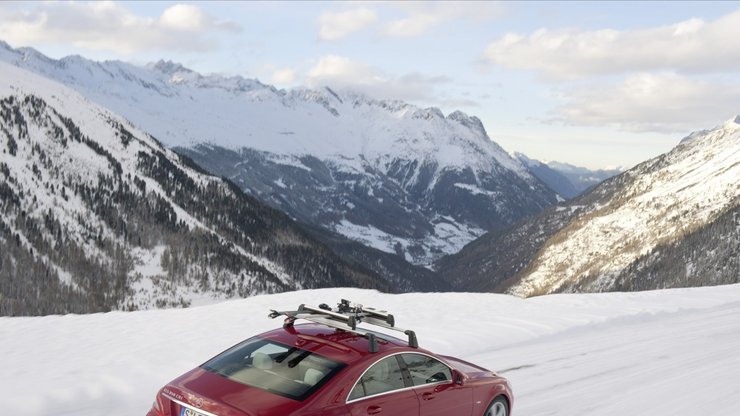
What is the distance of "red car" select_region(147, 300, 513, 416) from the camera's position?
23.2 ft

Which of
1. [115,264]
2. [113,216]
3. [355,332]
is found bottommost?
[115,264]

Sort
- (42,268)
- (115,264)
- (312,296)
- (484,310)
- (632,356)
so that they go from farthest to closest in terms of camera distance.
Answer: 1. (115,264)
2. (42,268)
3. (312,296)
4. (484,310)
5. (632,356)

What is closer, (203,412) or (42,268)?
(203,412)

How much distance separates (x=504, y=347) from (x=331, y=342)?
9.48m

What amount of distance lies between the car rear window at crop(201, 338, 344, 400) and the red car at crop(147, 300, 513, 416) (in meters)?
0.01

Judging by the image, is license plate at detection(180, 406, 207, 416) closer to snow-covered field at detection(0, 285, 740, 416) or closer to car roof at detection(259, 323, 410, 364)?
car roof at detection(259, 323, 410, 364)

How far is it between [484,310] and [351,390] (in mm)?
14857

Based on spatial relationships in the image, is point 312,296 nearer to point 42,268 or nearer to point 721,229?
point 42,268

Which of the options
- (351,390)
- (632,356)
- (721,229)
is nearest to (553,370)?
(632,356)

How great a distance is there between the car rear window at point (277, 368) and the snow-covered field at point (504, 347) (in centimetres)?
395

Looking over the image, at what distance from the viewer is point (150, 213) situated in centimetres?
18788

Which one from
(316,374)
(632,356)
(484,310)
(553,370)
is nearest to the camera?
(316,374)

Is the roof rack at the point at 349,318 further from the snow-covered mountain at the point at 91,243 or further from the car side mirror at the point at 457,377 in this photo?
the snow-covered mountain at the point at 91,243

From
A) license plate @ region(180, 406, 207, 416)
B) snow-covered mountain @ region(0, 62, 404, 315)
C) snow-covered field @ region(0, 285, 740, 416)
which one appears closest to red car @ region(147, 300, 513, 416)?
license plate @ region(180, 406, 207, 416)
